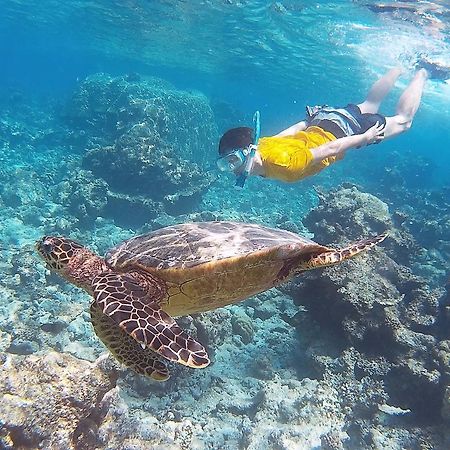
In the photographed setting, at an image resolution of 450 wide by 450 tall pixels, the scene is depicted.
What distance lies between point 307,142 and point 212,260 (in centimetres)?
313

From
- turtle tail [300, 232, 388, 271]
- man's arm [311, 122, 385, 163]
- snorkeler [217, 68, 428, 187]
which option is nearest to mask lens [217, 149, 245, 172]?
snorkeler [217, 68, 428, 187]

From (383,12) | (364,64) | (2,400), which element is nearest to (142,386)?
(2,400)

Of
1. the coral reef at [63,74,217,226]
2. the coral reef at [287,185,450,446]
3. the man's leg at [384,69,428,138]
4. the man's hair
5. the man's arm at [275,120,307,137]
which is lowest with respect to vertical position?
the coral reef at [63,74,217,226]

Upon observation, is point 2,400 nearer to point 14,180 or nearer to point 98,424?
point 98,424

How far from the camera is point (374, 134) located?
6.36 metres

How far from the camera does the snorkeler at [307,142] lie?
175 inches

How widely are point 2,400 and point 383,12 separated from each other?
65.9ft

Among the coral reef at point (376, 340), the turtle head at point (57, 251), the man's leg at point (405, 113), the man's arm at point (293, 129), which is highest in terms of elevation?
the man's leg at point (405, 113)

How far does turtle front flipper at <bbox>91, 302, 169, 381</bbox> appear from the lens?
9.86 feet

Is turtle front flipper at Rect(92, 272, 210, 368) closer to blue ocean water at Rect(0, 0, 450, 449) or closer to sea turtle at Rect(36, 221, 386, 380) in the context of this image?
sea turtle at Rect(36, 221, 386, 380)

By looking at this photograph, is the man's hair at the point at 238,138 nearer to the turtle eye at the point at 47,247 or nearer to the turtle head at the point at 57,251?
the turtle head at the point at 57,251

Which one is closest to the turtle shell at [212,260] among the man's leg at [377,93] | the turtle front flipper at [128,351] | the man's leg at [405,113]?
the turtle front flipper at [128,351]

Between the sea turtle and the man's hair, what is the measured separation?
3.51 ft

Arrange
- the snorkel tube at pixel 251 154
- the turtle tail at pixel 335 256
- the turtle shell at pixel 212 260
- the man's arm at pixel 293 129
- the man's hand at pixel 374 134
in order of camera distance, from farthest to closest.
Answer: the man's arm at pixel 293 129 → the man's hand at pixel 374 134 → the snorkel tube at pixel 251 154 → the turtle tail at pixel 335 256 → the turtle shell at pixel 212 260
